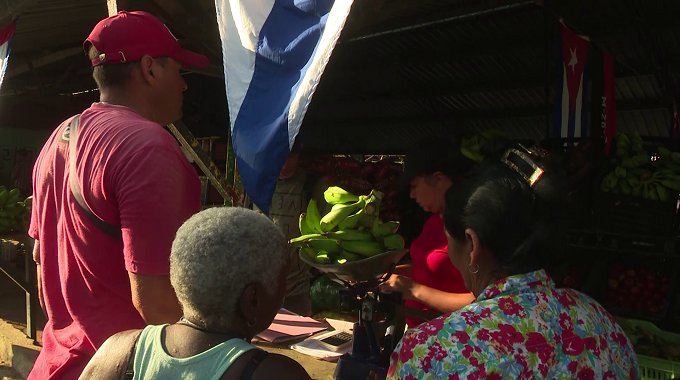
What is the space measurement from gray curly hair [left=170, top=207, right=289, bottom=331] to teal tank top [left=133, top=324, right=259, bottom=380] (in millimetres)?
57

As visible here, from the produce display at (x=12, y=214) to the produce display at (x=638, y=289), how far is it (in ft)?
18.4

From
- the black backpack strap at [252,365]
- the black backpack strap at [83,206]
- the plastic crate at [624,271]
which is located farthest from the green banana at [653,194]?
the black backpack strap at [83,206]

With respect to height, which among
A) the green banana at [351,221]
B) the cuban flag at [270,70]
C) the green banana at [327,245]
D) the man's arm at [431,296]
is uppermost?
the cuban flag at [270,70]

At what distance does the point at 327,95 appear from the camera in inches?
301

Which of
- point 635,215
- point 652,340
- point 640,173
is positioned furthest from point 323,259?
point 640,173

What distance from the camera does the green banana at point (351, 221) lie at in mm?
1950

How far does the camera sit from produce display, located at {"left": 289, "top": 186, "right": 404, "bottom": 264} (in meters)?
1.77

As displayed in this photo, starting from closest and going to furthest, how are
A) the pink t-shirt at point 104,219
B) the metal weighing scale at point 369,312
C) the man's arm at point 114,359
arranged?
1. the man's arm at point 114,359
2. the pink t-shirt at point 104,219
3. the metal weighing scale at point 369,312

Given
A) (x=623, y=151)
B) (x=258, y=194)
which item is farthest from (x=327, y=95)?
(x=258, y=194)

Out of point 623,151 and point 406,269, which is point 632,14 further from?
point 406,269

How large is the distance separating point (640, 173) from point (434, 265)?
64.7 inches

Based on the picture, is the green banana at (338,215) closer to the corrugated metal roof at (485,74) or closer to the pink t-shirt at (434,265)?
the pink t-shirt at (434,265)

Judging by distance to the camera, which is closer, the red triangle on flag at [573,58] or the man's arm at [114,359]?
the man's arm at [114,359]

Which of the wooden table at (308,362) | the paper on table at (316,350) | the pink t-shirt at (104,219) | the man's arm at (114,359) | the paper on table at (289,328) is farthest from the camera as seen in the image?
the paper on table at (289,328)
